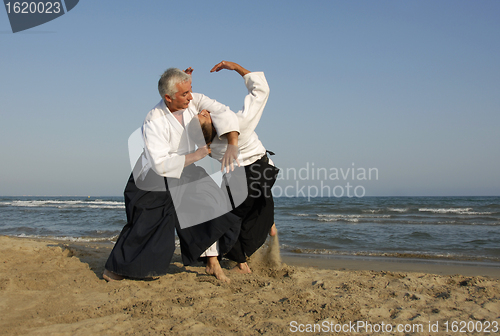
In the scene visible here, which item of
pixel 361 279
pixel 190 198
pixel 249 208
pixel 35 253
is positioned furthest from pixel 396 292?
pixel 35 253

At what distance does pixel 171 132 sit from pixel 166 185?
1.44 feet

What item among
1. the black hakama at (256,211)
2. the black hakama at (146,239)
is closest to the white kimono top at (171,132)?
the black hakama at (146,239)

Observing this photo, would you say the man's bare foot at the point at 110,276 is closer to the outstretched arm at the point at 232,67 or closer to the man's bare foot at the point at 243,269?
the man's bare foot at the point at 243,269

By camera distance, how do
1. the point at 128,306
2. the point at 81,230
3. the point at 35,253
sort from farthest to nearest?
the point at 81,230, the point at 35,253, the point at 128,306

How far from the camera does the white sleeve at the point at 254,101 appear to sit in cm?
273

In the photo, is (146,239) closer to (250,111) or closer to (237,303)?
(237,303)

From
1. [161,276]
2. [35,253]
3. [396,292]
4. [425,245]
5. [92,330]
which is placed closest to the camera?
[92,330]

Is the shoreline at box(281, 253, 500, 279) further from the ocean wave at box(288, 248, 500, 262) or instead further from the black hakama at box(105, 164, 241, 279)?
the black hakama at box(105, 164, 241, 279)

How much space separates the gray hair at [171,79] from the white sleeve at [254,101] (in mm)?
513

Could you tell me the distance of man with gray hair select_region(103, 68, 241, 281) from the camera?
2520 millimetres

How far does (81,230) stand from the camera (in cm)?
809

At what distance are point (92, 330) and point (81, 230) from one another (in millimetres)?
7150

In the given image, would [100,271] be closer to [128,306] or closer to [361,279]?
[128,306]

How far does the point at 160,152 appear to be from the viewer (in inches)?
97.7
